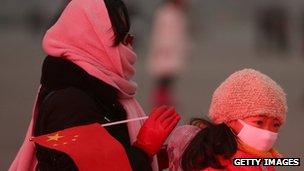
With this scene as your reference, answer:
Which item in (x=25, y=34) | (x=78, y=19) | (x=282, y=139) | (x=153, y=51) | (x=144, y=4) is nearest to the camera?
(x=78, y=19)

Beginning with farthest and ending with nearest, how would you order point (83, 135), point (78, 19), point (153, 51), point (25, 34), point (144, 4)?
point (144, 4) → point (25, 34) → point (153, 51) → point (78, 19) → point (83, 135)

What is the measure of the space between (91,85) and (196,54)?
21.7 meters

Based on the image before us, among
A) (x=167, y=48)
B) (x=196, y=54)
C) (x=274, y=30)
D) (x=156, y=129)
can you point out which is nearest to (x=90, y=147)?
(x=156, y=129)

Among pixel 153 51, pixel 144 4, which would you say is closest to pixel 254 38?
pixel 144 4

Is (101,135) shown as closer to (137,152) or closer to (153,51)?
(137,152)

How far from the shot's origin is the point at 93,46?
3941mm

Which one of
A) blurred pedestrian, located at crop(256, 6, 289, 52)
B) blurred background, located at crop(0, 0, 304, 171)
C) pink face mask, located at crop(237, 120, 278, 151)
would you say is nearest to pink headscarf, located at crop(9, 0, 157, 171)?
blurred background, located at crop(0, 0, 304, 171)

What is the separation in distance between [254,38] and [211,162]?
24649 mm

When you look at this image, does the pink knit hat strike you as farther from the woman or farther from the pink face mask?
the woman

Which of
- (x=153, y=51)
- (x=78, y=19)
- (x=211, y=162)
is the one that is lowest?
(x=153, y=51)

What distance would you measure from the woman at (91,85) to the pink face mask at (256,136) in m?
0.32

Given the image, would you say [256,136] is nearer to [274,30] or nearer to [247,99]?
[247,99]

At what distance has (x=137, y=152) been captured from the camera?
12.4ft

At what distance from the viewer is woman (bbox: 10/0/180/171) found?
378 centimetres
